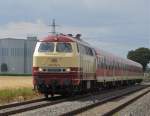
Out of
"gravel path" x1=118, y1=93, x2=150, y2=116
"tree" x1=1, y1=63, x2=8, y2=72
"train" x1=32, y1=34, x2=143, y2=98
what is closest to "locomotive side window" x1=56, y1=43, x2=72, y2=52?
"train" x1=32, y1=34, x2=143, y2=98

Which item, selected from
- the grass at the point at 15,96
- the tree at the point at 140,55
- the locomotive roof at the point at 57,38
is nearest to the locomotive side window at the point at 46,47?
the locomotive roof at the point at 57,38

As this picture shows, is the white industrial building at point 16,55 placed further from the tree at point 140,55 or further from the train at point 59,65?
the train at point 59,65

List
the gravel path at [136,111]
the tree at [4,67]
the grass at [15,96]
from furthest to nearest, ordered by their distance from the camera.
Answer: the tree at [4,67] < the grass at [15,96] < the gravel path at [136,111]

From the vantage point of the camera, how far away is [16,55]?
157875 millimetres

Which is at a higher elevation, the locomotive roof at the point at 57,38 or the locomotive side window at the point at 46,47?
the locomotive roof at the point at 57,38

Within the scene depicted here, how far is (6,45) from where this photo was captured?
15838cm

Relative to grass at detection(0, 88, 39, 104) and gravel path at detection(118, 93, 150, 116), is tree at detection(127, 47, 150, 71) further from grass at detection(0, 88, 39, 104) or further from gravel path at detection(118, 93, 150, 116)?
gravel path at detection(118, 93, 150, 116)

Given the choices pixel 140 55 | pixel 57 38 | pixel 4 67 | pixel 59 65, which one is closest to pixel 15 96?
pixel 59 65

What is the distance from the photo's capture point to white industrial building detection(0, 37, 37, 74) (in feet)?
514

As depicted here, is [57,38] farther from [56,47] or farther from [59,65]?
[59,65]

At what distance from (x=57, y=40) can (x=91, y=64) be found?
16.2 feet

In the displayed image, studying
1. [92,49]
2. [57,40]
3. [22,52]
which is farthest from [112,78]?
[22,52]

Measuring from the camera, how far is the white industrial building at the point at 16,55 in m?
157

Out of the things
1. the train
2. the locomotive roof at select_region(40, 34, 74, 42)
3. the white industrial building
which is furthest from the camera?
the white industrial building
